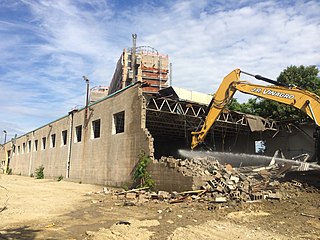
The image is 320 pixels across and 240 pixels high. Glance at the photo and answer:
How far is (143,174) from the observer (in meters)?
14.9

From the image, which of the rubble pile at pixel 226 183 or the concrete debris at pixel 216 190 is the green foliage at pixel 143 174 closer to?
the concrete debris at pixel 216 190

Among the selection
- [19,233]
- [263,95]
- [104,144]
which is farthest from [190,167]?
[19,233]

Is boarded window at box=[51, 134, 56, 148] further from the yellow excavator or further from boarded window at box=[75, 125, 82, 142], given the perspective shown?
the yellow excavator

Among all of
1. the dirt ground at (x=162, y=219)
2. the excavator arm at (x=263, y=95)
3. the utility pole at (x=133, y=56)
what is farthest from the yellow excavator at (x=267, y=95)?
the utility pole at (x=133, y=56)

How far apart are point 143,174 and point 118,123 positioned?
17.0 feet

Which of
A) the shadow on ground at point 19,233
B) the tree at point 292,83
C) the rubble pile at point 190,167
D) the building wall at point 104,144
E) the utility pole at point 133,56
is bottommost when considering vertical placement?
the shadow on ground at point 19,233

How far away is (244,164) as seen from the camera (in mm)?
24047

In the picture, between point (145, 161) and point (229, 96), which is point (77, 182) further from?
point (229, 96)

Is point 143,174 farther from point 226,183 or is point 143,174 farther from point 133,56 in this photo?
point 133,56

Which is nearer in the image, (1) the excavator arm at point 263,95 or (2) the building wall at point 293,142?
(1) the excavator arm at point 263,95

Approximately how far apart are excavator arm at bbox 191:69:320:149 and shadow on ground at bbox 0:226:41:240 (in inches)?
441

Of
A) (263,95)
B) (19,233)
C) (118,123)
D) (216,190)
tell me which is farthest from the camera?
(118,123)

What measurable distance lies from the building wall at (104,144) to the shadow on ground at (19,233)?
8096mm

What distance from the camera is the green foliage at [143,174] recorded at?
14.6 m
